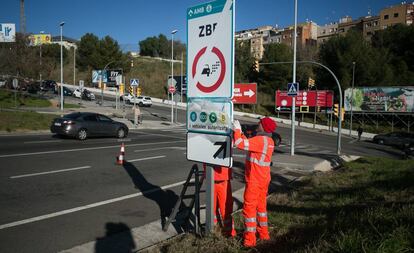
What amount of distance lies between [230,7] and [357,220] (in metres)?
3.17

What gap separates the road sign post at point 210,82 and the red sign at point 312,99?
4968cm

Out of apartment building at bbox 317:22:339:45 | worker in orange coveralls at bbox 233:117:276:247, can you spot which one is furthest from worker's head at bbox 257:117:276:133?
apartment building at bbox 317:22:339:45

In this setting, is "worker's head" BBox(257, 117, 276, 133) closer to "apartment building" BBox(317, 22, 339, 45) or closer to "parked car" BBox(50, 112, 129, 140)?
"parked car" BBox(50, 112, 129, 140)

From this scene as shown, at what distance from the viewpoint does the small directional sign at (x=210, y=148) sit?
173 inches

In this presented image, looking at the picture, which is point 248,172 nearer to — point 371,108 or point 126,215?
point 126,215

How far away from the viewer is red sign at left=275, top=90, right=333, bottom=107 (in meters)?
51.3

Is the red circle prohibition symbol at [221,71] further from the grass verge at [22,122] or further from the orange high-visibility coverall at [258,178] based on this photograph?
the grass verge at [22,122]

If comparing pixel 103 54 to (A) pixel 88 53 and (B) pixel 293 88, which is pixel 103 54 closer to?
(A) pixel 88 53

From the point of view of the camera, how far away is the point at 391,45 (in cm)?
6234

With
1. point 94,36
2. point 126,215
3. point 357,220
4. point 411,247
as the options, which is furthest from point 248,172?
point 94,36

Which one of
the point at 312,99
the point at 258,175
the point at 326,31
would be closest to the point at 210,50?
the point at 258,175

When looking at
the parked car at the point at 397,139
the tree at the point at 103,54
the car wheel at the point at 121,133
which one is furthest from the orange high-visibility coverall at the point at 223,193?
the tree at the point at 103,54

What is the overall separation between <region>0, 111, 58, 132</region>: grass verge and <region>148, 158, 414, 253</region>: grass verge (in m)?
18.3

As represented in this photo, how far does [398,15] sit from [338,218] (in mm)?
96565
